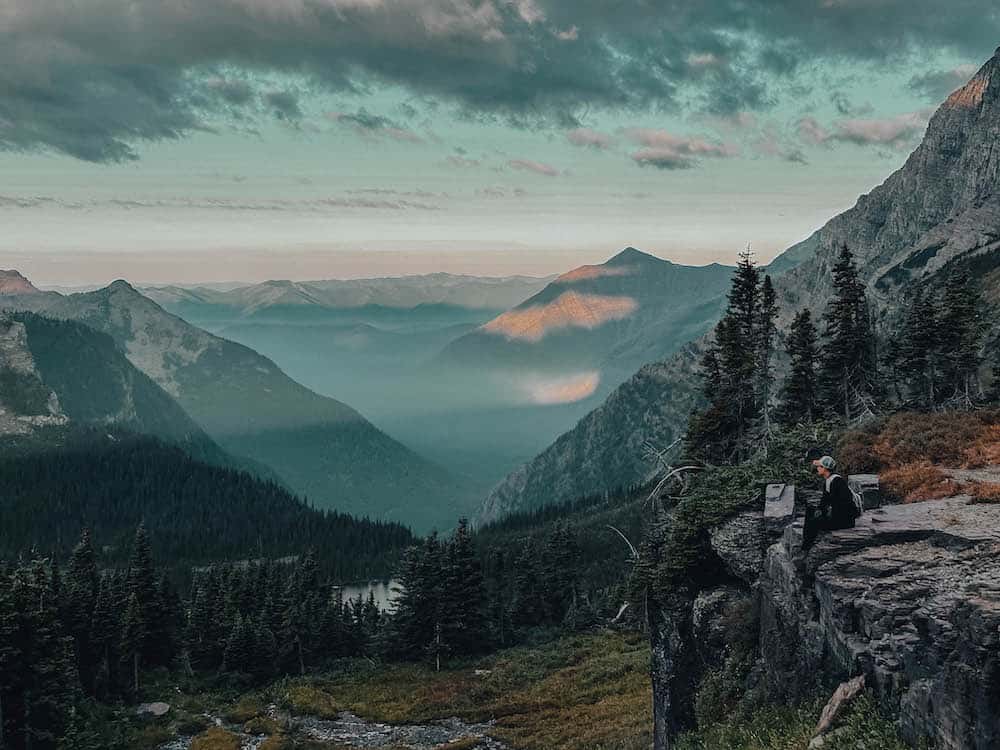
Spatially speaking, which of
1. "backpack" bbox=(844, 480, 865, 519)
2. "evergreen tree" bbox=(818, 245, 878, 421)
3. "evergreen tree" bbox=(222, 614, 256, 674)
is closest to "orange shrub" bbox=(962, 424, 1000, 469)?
"backpack" bbox=(844, 480, 865, 519)

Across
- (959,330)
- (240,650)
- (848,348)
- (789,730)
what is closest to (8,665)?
(240,650)

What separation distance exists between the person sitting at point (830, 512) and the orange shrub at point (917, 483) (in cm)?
553

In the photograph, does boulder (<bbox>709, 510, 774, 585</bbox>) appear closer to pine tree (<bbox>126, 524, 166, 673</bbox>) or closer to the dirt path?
the dirt path

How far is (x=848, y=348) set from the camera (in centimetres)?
5641

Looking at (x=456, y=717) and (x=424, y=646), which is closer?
(x=456, y=717)

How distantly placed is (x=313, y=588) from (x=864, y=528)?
9352 centimetres

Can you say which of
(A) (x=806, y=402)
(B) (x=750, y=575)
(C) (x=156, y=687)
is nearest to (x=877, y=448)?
(B) (x=750, y=575)

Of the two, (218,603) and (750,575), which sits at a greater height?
(750,575)

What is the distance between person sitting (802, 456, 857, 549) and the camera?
20375mm

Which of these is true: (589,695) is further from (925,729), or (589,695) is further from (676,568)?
(925,729)

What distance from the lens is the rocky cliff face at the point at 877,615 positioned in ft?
45.0

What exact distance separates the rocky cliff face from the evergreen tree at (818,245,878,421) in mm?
34070

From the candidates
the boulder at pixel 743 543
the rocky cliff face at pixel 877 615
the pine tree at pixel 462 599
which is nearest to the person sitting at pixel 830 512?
the rocky cliff face at pixel 877 615

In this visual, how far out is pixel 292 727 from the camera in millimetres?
51844
